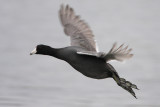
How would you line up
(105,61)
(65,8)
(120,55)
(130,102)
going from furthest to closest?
(130,102)
(65,8)
(105,61)
(120,55)

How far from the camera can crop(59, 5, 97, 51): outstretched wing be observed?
29.7 feet

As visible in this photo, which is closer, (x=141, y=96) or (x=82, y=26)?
(x=82, y=26)

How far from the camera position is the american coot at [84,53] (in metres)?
7.94

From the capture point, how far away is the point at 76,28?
926 cm

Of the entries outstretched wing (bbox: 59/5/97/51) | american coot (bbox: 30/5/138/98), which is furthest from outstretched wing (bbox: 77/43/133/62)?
outstretched wing (bbox: 59/5/97/51)

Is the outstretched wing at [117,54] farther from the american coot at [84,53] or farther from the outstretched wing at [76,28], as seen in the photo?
the outstretched wing at [76,28]

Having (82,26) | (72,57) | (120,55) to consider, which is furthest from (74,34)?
(120,55)

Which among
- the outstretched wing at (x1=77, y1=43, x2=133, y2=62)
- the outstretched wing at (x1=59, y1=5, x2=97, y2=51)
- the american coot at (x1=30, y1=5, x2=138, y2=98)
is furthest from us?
the outstretched wing at (x1=59, y1=5, x2=97, y2=51)

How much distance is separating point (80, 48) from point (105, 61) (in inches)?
20.6

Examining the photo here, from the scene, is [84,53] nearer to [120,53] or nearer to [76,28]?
[120,53]

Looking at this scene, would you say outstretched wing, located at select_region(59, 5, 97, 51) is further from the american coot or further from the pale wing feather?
the pale wing feather

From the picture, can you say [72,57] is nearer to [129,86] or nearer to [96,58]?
[96,58]

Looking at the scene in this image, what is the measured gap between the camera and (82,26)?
9.22m

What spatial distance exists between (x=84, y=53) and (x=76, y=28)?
1373mm
